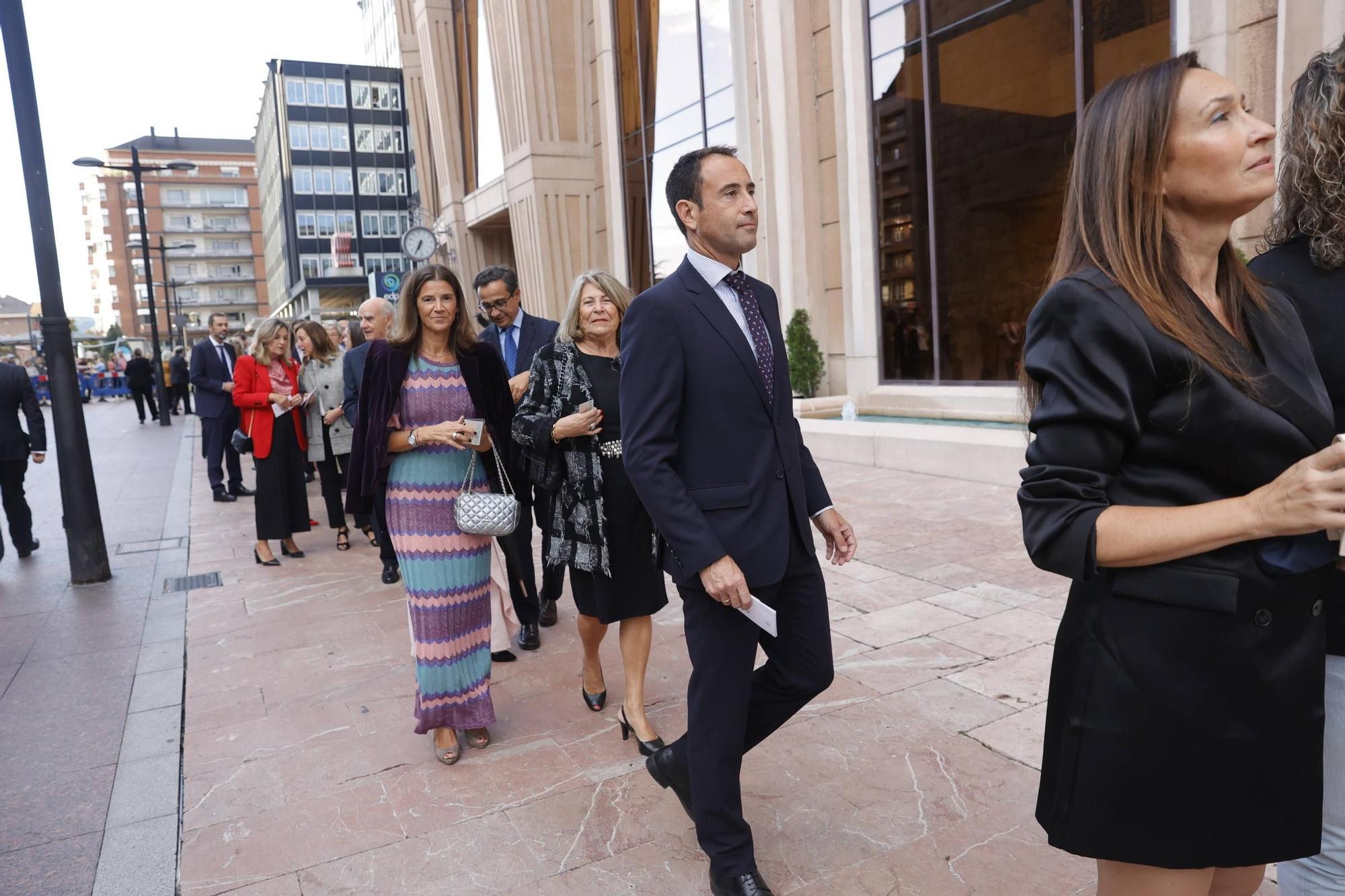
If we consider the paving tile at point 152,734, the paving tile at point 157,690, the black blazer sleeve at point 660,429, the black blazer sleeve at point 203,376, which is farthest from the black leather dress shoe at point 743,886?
the black blazer sleeve at point 203,376

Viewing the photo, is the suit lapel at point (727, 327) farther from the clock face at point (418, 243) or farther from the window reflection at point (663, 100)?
the clock face at point (418, 243)

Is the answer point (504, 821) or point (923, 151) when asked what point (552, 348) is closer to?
point (504, 821)

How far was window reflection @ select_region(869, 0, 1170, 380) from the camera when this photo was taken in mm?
10203

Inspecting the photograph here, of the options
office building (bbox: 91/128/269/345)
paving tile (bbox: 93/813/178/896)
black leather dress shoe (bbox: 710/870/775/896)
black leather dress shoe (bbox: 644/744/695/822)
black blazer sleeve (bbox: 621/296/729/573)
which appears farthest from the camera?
office building (bbox: 91/128/269/345)

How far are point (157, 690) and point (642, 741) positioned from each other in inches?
111

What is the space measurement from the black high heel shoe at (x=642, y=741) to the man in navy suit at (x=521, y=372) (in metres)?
0.99

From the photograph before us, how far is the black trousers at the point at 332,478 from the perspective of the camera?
847 cm

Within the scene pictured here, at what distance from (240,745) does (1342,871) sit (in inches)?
154

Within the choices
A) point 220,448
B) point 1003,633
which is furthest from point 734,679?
point 220,448

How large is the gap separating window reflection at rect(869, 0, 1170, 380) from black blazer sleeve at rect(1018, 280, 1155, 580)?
956 cm

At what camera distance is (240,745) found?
4031 millimetres

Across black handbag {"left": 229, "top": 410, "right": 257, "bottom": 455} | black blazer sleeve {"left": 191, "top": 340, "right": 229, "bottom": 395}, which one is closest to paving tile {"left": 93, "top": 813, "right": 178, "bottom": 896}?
black handbag {"left": 229, "top": 410, "right": 257, "bottom": 455}

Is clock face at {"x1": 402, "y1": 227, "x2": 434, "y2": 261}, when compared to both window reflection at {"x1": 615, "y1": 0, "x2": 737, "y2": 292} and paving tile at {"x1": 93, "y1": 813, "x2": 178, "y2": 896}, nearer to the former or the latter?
window reflection at {"x1": 615, "y1": 0, "x2": 737, "y2": 292}

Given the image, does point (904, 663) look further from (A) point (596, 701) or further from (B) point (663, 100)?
(B) point (663, 100)
